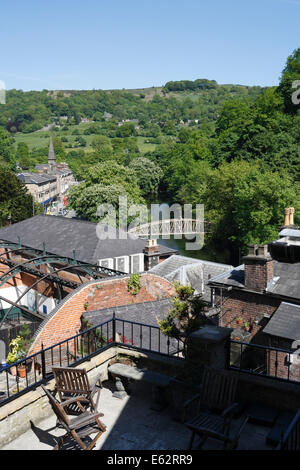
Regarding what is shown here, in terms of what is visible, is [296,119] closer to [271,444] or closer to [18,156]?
[271,444]

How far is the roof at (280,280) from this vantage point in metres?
15.9

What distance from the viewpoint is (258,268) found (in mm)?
16656

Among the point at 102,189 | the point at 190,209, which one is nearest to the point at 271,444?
the point at 102,189

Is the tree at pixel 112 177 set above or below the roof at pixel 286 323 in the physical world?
above

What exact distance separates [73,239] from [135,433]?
2063 cm

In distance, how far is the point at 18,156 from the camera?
15038 cm

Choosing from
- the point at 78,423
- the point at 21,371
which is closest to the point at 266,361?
the point at 21,371

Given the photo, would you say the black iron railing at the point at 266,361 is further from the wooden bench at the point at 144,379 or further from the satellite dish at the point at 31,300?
the satellite dish at the point at 31,300

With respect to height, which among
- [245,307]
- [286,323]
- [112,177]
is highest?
[112,177]

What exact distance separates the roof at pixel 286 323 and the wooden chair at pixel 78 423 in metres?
8.40

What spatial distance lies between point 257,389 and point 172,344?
5.20 metres

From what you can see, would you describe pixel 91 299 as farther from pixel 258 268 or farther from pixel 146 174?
pixel 146 174

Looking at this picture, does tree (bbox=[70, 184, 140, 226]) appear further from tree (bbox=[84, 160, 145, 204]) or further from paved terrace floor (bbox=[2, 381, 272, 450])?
paved terrace floor (bbox=[2, 381, 272, 450])

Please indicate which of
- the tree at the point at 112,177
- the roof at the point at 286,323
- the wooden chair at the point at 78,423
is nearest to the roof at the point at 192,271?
the roof at the point at 286,323
